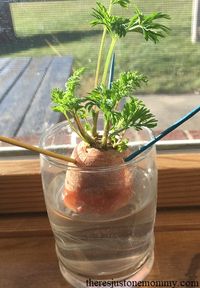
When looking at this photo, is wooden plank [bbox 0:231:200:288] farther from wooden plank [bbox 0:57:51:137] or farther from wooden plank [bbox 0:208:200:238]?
wooden plank [bbox 0:57:51:137]

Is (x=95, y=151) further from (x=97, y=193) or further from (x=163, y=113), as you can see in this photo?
(x=163, y=113)

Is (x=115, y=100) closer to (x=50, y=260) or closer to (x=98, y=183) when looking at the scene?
(x=98, y=183)

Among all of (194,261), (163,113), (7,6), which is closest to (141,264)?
(194,261)

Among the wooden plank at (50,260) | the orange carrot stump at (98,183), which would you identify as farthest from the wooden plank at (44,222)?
the orange carrot stump at (98,183)

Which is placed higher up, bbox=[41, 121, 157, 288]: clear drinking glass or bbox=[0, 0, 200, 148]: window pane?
bbox=[0, 0, 200, 148]: window pane

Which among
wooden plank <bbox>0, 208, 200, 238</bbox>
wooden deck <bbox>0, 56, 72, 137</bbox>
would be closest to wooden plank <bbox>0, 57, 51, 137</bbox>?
wooden deck <bbox>0, 56, 72, 137</bbox>
